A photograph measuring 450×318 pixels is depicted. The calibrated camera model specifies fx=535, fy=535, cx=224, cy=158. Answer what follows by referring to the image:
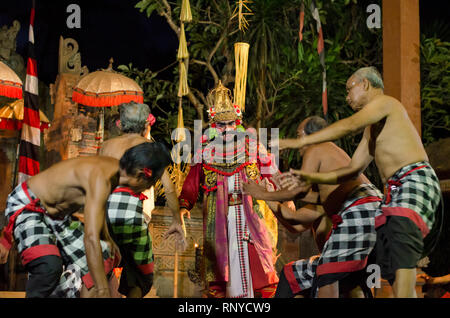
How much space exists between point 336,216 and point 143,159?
1.28 meters

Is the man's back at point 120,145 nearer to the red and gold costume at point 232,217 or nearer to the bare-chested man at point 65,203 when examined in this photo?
the bare-chested man at point 65,203

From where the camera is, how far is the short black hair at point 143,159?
298 centimetres

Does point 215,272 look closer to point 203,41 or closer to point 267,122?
point 267,122

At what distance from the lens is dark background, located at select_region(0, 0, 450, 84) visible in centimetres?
894

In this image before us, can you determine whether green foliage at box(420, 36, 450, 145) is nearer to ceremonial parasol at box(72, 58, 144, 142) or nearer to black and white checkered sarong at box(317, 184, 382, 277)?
ceremonial parasol at box(72, 58, 144, 142)

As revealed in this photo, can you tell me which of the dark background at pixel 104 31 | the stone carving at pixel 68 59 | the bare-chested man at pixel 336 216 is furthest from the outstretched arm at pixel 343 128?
the dark background at pixel 104 31

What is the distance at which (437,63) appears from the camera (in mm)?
8328

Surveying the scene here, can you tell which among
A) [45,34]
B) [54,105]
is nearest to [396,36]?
[54,105]

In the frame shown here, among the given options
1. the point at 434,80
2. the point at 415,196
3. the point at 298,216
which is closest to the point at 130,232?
the point at 298,216

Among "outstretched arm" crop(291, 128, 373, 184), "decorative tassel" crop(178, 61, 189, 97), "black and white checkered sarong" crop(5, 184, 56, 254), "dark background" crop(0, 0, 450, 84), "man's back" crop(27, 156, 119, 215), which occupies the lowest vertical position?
"black and white checkered sarong" crop(5, 184, 56, 254)

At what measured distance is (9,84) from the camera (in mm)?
6535

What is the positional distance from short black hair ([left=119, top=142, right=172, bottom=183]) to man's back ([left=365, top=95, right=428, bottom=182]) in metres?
1.29

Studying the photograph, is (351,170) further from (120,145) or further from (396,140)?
(120,145)

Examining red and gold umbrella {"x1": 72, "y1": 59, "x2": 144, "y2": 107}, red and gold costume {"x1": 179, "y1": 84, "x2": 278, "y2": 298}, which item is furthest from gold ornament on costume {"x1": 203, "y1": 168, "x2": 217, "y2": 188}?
red and gold umbrella {"x1": 72, "y1": 59, "x2": 144, "y2": 107}
